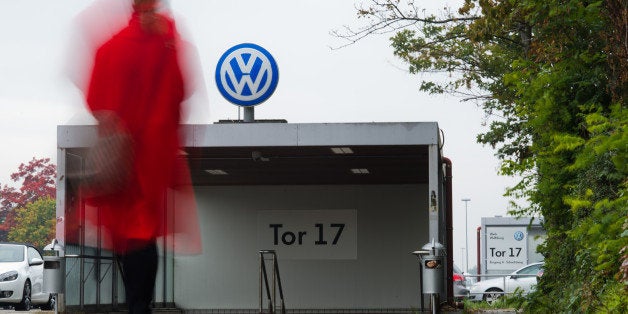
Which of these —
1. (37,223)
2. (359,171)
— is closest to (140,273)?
(359,171)

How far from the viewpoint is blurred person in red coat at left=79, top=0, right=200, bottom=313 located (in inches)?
162

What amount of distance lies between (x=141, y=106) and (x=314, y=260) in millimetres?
15279

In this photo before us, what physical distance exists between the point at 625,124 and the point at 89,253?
352 inches

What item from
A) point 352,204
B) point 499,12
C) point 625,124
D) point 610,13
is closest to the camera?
point 625,124

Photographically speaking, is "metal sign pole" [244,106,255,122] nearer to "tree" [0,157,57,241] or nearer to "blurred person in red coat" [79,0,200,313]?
"blurred person in red coat" [79,0,200,313]

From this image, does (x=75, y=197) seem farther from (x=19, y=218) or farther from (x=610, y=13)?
(x=19, y=218)

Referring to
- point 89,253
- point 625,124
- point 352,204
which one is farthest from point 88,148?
point 352,204

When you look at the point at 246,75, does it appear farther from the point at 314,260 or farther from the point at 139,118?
the point at 139,118

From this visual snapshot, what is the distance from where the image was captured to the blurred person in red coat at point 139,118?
13.5 ft

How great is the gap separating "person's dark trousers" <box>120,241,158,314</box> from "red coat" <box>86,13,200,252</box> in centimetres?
4

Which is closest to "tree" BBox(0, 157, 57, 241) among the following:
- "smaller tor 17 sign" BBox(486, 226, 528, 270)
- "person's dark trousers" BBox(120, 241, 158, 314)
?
"smaller tor 17 sign" BBox(486, 226, 528, 270)

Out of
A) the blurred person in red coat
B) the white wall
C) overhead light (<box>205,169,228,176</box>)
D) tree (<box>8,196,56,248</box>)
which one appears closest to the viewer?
the blurred person in red coat

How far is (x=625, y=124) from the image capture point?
8.31 meters

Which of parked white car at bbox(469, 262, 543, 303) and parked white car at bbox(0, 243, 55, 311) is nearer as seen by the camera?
parked white car at bbox(0, 243, 55, 311)
